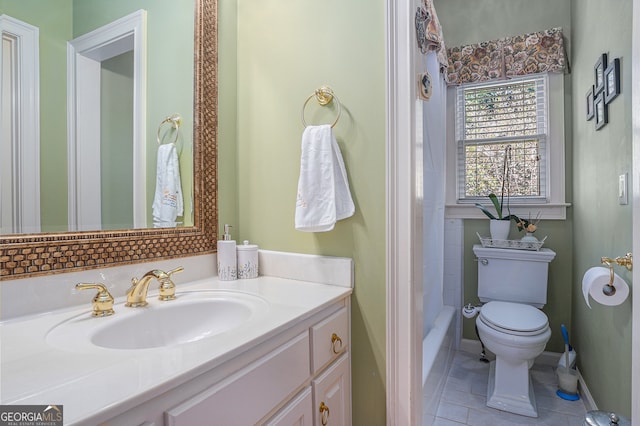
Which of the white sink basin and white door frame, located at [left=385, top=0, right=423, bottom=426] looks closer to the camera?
the white sink basin

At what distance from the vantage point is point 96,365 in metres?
0.56

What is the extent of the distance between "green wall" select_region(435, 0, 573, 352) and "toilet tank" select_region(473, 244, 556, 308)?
158 millimetres

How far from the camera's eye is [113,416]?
461 millimetres

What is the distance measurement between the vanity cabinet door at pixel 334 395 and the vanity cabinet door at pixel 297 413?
33 mm

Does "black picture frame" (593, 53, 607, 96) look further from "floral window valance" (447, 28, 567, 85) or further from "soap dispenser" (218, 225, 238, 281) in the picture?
"soap dispenser" (218, 225, 238, 281)

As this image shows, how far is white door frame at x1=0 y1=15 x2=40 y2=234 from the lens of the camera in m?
0.81

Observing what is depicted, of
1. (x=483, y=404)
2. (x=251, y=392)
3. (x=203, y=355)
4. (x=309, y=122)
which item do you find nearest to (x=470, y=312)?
(x=483, y=404)

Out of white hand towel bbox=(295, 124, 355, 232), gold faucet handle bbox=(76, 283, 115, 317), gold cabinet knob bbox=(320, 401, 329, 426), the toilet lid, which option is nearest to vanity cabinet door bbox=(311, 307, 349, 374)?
gold cabinet knob bbox=(320, 401, 329, 426)

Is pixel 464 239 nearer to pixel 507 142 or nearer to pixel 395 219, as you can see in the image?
pixel 507 142

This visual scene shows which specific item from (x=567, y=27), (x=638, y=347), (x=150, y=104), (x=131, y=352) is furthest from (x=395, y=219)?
(x=567, y=27)

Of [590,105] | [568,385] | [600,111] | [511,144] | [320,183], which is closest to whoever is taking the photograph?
[320,183]

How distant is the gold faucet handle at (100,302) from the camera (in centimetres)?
83

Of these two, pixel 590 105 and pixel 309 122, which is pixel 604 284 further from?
pixel 309 122

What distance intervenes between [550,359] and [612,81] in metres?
1.83
